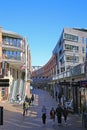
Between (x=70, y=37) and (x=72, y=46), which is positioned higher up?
(x=70, y=37)

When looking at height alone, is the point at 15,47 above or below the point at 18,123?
above

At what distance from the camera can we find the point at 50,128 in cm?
2470

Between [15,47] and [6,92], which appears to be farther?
[15,47]

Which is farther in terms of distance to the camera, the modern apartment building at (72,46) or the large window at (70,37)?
the large window at (70,37)

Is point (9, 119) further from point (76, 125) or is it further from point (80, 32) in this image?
point (80, 32)

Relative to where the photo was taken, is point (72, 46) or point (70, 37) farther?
point (72, 46)

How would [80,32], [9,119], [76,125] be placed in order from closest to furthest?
1. [76,125]
2. [9,119]
3. [80,32]

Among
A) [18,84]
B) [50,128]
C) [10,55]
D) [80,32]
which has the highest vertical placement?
[80,32]

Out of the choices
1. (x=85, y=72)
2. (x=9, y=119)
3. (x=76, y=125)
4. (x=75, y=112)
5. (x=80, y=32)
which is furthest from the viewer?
(x=80, y=32)

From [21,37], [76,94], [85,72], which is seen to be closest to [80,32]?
[21,37]

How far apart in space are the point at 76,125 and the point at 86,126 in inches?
79.0

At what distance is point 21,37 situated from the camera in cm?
6644

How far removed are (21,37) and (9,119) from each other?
38279mm

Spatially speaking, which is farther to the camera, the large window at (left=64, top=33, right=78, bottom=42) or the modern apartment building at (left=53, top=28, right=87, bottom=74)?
the large window at (left=64, top=33, right=78, bottom=42)
